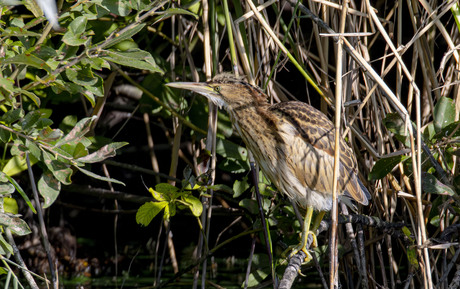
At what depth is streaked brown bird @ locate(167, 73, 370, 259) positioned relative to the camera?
219 cm

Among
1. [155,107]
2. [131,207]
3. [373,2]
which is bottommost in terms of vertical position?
[131,207]

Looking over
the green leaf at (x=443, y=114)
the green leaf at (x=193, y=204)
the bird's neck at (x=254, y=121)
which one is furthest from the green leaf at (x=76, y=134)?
the green leaf at (x=443, y=114)

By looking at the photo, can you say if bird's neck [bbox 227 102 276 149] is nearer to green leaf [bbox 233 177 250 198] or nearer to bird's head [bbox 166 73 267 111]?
bird's head [bbox 166 73 267 111]

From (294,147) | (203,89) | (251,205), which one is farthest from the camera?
(251,205)

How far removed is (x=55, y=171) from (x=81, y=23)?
0.43m

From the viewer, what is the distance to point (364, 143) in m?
2.33

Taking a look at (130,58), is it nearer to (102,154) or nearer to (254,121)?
(102,154)

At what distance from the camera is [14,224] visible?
1.68m

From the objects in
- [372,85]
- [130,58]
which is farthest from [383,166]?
[130,58]

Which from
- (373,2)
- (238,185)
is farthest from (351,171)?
(373,2)

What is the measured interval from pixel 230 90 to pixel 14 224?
0.98 metres

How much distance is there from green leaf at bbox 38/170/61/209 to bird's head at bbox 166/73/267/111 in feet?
2.03

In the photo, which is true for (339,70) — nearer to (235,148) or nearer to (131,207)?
(235,148)

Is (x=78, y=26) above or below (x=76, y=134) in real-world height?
above
